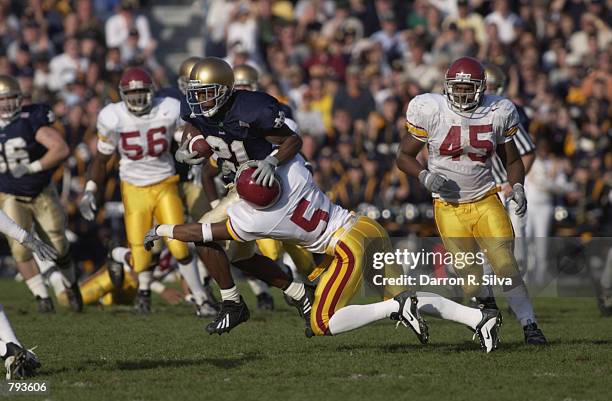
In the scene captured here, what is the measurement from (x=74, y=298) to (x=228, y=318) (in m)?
3.09

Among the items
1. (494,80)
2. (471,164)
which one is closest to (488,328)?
(471,164)

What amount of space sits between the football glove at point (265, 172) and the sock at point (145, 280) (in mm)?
2959

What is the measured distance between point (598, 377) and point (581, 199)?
7184 mm

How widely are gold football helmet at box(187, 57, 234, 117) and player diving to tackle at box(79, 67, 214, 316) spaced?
7.28 feet

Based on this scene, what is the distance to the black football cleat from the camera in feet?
30.4

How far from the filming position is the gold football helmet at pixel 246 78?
9.16 metres

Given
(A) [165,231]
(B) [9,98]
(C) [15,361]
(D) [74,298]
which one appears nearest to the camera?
(C) [15,361]

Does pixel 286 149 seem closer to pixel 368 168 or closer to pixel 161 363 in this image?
pixel 161 363

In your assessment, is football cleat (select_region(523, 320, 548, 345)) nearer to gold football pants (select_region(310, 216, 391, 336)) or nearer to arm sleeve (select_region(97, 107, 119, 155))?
gold football pants (select_region(310, 216, 391, 336))

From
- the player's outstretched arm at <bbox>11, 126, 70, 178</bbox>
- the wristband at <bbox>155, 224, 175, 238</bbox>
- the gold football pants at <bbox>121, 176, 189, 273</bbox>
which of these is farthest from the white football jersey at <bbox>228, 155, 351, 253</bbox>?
the player's outstretched arm at <bbox>11, 126, 70, 178</bbox>

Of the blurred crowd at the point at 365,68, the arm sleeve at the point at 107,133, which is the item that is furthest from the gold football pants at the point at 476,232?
the blurred crowd at the point at 365,68

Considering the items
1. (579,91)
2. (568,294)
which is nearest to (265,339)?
(568,294)

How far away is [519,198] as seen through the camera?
6.62m

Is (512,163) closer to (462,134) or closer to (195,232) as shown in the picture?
(462,134)
